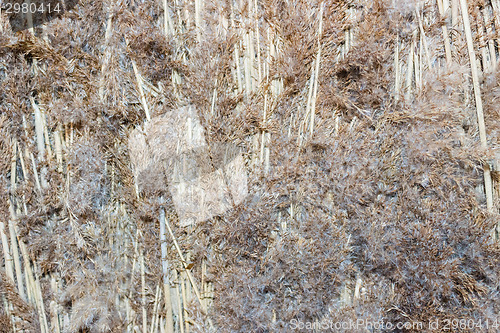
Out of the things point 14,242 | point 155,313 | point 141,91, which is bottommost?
point 155,313

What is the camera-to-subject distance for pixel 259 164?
1.15 metres

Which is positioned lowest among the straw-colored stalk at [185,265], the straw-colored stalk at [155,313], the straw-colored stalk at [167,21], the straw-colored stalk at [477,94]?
the straw-colored stalk at [155,313]

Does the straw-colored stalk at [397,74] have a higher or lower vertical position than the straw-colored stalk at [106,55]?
lower

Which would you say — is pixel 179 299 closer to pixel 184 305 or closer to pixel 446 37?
pixel 184 305

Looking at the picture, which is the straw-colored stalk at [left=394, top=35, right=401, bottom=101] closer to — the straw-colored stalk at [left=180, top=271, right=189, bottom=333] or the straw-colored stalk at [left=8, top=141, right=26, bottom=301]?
the straw-colored stalk at [left=180, top=271, right=189, bottom=333]

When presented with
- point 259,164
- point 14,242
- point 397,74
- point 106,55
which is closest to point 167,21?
point 106,55

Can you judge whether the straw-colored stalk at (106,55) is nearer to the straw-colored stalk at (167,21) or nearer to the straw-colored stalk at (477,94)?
the straw-colored stalk at (167,21)

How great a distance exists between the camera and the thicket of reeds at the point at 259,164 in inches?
43.4

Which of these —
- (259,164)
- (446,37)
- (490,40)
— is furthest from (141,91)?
(490,40)

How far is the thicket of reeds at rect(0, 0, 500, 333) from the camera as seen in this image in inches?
43.4

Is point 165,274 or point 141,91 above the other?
point 141,91

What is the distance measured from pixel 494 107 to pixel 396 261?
557mm

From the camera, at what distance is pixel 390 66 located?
1.14 meters

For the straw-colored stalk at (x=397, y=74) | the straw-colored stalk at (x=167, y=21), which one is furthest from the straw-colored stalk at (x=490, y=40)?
the straw-colored stalk at (x=167, y=21)
